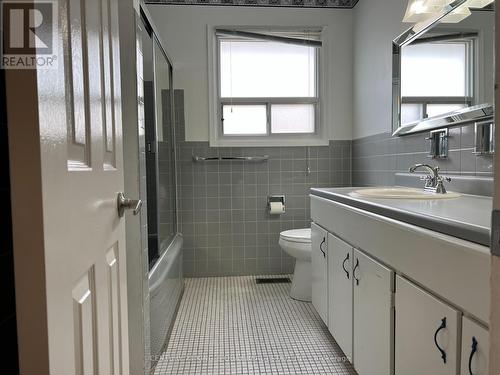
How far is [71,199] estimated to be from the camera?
2.09 feet

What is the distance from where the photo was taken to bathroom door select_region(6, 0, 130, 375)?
50 centimetres

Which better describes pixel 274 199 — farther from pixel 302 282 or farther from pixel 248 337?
pixel 248 337

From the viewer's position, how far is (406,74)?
7.25ft

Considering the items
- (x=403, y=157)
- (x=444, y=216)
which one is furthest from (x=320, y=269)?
(x=444, y=216)

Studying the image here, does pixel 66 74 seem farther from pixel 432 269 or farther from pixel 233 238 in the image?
pixel 233 238

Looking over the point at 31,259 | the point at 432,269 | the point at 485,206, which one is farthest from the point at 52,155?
the point at 485,206

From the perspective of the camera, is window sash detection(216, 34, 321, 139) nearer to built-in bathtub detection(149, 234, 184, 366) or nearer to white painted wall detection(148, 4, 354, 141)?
white painted wall detection(148, 4, 354, 141)

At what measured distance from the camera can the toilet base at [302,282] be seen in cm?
259

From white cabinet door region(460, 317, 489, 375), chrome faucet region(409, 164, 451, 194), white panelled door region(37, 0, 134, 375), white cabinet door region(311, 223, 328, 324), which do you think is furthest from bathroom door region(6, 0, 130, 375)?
chrome faucet region(409, 164, 451, 194)

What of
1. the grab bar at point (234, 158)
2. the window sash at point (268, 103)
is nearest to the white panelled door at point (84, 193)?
the grab bar at point (234, 158)

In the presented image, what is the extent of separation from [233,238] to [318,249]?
1166 mm

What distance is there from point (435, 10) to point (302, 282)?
188 cm

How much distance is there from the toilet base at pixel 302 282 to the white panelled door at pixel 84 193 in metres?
1.68

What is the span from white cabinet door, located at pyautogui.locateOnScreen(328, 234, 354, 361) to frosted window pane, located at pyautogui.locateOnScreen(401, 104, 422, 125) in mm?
899
